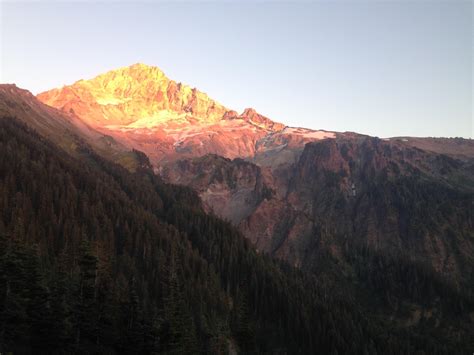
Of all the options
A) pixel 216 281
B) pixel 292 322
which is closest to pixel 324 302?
pixel 292 322

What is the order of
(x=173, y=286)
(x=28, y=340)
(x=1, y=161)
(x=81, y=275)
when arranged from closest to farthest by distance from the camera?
(x=28, y=340) < (x=81, y=275) < (x=173, y=286) < (x=1, y=161)

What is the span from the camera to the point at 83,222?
179 meters

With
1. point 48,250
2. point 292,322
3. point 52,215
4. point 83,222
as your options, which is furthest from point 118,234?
point 292,322

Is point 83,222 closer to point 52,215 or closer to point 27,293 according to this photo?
point 52,215

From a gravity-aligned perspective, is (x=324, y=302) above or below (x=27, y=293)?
below

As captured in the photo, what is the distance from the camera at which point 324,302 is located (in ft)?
652

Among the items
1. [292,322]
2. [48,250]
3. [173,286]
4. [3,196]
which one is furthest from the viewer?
[292,322]

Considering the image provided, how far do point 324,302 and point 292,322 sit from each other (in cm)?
2658

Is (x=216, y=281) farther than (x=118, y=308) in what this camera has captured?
Yes

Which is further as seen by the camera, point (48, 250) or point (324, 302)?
point (324, 302)

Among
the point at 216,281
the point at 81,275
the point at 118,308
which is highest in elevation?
the point at 81,275

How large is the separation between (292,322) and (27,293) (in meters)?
126

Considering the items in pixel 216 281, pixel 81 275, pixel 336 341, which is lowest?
pixel 336 341

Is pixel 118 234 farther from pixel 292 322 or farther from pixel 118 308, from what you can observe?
pixel 118 308
